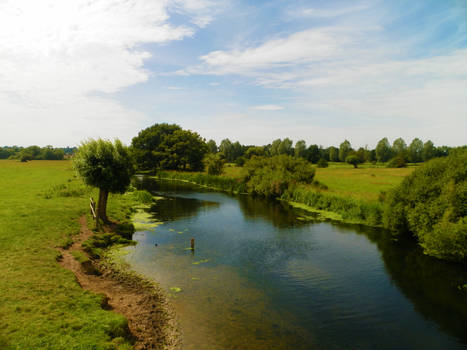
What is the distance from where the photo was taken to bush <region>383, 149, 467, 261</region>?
2255cm

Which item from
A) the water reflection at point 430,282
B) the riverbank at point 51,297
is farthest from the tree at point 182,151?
the water reflection at point 430,282

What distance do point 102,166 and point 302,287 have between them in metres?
20.4

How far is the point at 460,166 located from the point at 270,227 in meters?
19.1

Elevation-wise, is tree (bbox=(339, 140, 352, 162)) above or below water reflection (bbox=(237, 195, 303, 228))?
above

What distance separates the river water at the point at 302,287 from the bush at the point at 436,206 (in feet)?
5.62

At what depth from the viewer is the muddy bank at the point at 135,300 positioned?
12.4 meters

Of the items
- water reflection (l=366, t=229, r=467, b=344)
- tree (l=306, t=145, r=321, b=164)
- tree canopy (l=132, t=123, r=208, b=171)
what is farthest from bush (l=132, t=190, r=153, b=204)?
tree (l=306, t=145, r=321, b=164)

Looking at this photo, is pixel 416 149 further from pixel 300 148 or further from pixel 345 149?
pixel 300 148

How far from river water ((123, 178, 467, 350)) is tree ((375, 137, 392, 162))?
11984 cm

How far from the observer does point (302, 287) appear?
1855cm

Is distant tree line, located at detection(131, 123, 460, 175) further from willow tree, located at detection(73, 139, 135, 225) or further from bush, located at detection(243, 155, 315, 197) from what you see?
willow tree, located at detection(73, 139, 135, 225)

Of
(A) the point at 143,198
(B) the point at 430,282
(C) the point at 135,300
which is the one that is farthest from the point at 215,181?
(C) the point at 135,300

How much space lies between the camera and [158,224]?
3288cm

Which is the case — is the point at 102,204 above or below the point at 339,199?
above
